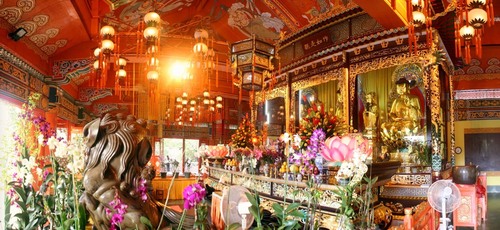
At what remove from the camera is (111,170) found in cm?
152

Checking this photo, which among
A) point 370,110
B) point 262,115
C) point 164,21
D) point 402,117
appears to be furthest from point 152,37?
point 262,115

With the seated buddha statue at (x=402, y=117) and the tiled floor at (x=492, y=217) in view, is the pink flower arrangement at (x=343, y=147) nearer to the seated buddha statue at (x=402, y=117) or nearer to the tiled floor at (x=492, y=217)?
the tiled floor at (x=492, y=217)

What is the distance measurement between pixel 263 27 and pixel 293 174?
7.59 metres

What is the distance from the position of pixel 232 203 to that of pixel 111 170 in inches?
18.3

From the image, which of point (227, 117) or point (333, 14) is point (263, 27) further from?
point (227, 117)

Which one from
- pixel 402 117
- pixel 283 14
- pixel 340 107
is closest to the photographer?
pixel 402 117

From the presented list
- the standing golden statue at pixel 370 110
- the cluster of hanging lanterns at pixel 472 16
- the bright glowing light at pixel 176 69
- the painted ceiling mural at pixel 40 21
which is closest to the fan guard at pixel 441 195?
the cluster of hanging lanterns at pixel 472 16

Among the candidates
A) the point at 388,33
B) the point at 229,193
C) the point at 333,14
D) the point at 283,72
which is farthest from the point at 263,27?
the point at 229,193

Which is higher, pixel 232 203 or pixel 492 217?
pixel 232 203

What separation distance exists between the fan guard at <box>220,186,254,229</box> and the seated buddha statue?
7.47m

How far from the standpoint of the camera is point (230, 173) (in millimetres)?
5297

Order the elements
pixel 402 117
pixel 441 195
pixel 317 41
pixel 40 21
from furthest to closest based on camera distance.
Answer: pixel 317 41, pixel 402 117, pixel 40 21, pixel 441 195

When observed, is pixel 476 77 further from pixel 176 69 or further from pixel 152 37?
pixel 152 37

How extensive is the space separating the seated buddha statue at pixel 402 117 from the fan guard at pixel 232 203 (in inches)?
294
